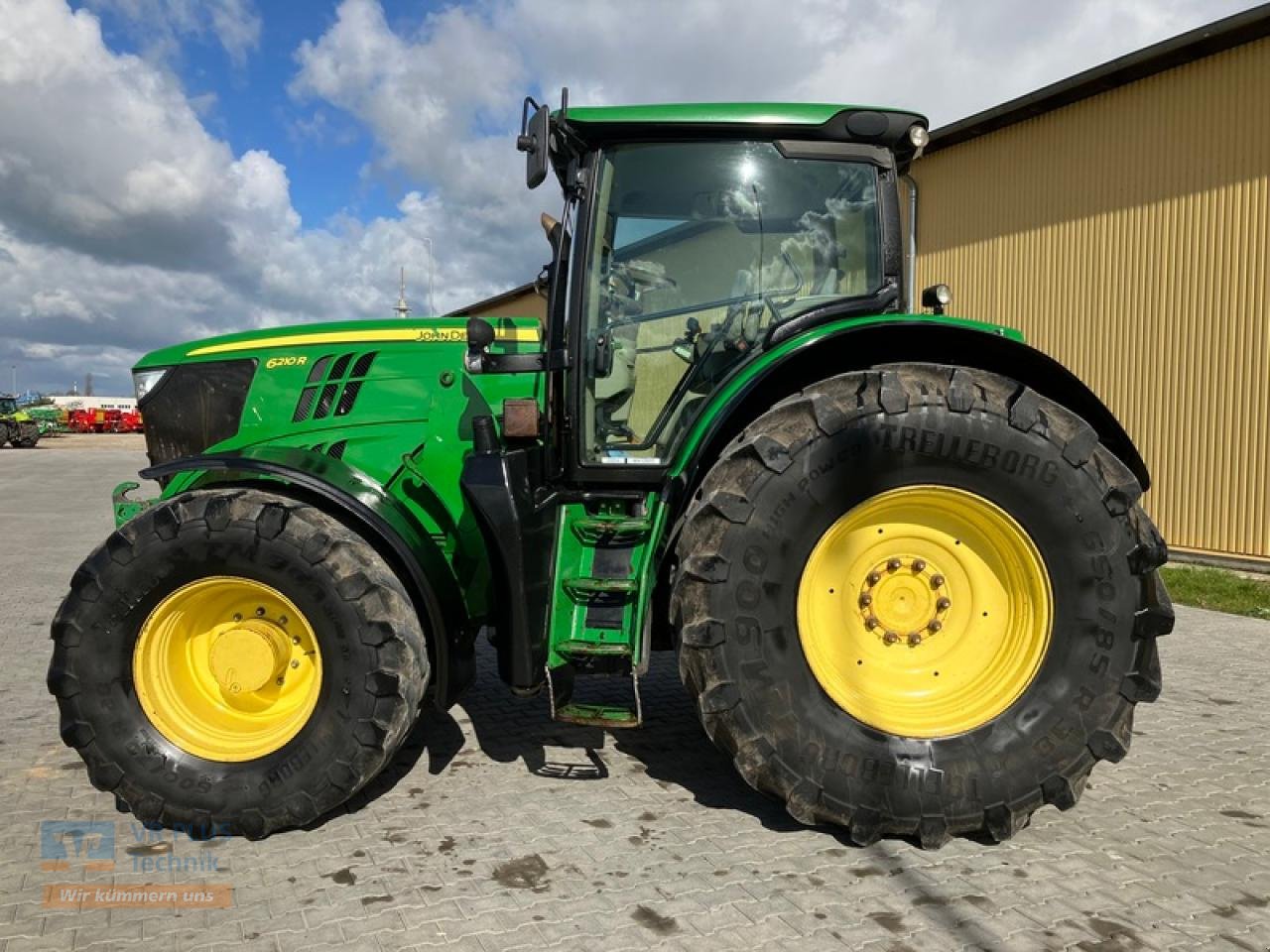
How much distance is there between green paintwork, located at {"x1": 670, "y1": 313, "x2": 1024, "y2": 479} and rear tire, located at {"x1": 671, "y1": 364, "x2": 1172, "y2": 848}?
22 cm

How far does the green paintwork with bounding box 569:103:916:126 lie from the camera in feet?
10.7

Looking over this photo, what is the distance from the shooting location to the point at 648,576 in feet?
10.2

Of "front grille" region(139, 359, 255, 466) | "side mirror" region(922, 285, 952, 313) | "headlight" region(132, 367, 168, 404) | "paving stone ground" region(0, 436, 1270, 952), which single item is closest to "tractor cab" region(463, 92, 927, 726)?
"paving stone ground" region(0, 436, 1270, 952)

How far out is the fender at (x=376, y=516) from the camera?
316 cm

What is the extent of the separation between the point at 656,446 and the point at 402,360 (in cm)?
118

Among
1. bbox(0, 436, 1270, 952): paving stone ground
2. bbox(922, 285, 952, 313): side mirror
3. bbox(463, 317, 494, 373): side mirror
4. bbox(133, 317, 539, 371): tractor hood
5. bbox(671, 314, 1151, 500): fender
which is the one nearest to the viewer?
bbox(0, 436, 1270, 952): paving stone ground

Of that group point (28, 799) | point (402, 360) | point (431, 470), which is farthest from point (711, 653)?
point (28, 799)

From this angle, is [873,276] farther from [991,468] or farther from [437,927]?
[437,927]

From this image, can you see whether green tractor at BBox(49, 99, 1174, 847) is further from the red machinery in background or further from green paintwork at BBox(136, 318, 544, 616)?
the red machinery in background

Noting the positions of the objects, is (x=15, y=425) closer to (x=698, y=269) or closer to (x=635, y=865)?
(x=698, y=269)

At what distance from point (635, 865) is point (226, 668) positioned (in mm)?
1594

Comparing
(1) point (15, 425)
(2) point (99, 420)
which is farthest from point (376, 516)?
(2) point (99, 420)

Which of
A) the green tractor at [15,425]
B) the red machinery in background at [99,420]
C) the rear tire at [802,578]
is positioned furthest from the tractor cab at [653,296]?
the red machinery in background at [99,420]

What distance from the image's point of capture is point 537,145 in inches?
122
